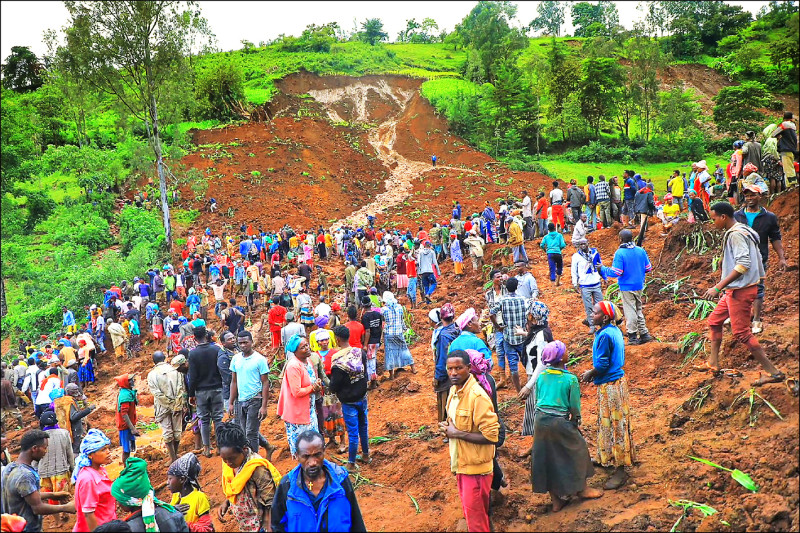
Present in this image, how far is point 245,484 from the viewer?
13.7 ft

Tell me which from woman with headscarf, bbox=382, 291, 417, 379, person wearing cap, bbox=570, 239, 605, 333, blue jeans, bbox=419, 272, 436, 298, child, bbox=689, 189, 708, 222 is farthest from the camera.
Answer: blue jeans, bbox=419, 272, 436, 298

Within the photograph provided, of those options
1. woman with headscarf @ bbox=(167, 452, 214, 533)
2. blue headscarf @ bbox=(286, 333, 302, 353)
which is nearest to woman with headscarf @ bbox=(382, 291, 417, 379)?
blue headscarf @ bbox=(286, 333, 302, 353)

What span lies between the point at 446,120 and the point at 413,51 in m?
31.1

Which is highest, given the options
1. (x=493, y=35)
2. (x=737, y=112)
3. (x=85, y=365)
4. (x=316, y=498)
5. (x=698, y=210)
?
(x=493, y=35)

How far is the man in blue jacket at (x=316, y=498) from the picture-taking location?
3.55 metres

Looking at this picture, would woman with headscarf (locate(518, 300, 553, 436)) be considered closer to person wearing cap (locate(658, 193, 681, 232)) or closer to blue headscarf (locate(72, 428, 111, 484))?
blue headscarf (locate(72, 428, 111, 484))

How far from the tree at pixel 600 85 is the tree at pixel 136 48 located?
22.9 m

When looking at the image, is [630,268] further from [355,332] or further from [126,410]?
[126,410]

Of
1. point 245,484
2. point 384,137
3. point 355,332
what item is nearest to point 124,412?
point 355,332

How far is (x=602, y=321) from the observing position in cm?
505

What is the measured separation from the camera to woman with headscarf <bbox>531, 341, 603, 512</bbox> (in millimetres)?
4633

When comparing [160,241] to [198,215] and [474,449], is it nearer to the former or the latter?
[198,215]

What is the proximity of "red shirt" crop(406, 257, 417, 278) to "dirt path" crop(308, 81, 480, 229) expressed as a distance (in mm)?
14775

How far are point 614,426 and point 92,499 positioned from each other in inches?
174
